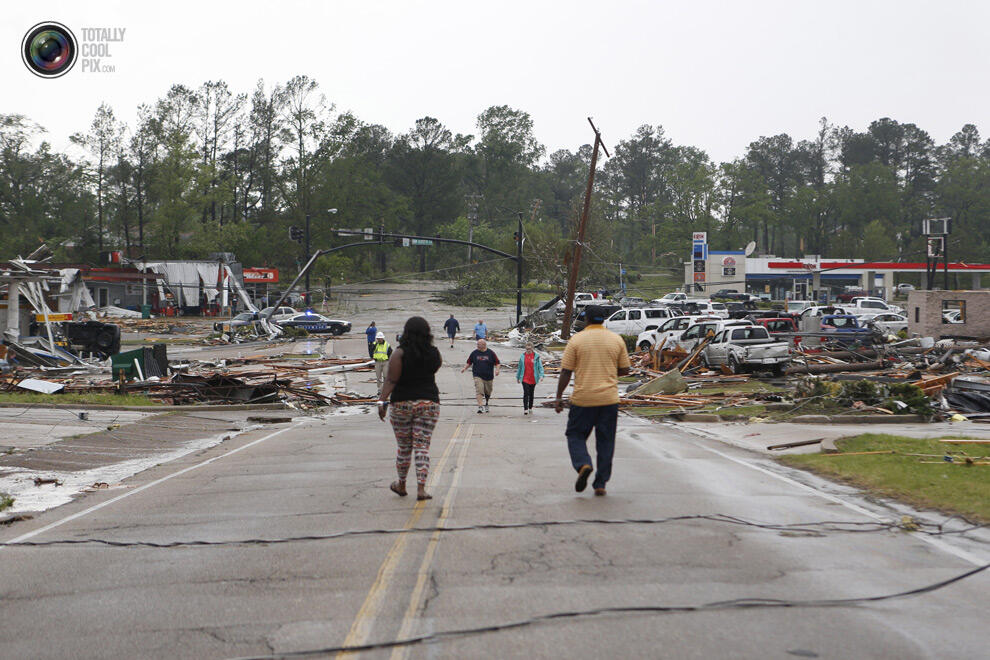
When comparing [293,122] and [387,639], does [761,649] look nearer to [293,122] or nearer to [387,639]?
[387,639]

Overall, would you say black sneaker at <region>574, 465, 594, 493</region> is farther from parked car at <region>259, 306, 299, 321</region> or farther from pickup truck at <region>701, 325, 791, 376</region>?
parked car at <region>259, 306, 299, 321</region>

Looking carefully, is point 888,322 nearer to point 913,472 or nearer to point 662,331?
point 662,331

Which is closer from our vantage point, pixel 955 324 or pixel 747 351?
pixel 747 351

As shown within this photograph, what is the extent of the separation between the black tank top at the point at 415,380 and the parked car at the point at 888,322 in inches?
1544

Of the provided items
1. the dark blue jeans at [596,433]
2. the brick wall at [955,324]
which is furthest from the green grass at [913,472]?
the brick wall at [955,324]

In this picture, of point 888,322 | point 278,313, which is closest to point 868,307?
point 888,322

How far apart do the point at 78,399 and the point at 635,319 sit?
28556 mm

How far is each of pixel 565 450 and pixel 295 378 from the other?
18197 mm

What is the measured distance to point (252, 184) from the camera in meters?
102

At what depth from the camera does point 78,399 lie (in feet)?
70.3

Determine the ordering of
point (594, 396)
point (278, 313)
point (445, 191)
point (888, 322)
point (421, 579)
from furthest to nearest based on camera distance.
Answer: point (445, 191) < point (278, 313) < point (888, 322) < point (594, 396) < point (421, 579)

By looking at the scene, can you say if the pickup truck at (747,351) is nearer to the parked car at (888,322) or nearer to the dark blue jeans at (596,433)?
the parked car at (888,322)

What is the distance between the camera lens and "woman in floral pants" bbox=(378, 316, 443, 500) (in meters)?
8.78

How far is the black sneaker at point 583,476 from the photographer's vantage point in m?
9.04
